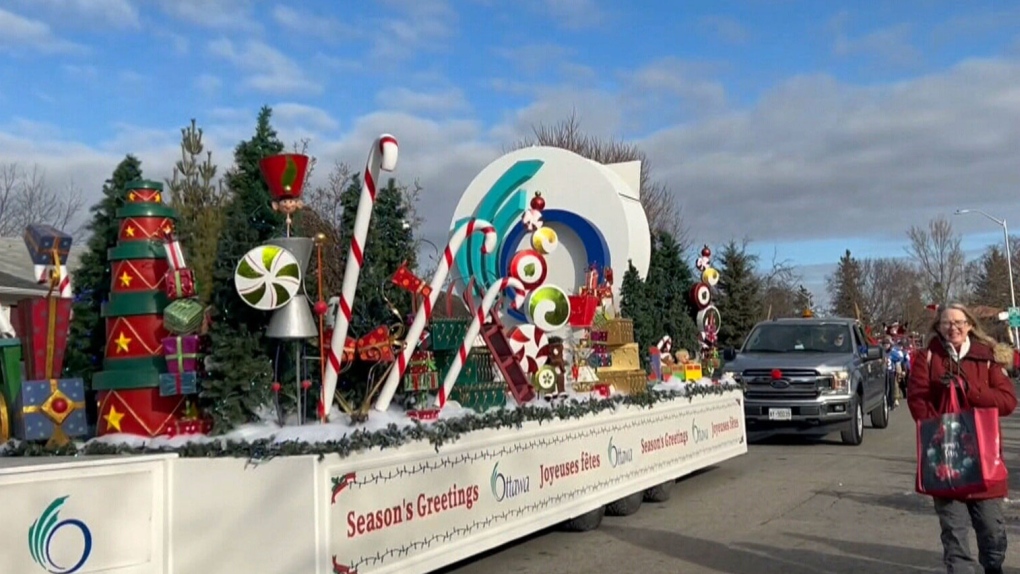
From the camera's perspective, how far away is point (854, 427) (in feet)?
51.9

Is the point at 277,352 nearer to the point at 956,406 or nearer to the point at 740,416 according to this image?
the point at 956,406

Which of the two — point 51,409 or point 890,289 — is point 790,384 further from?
point 890,289

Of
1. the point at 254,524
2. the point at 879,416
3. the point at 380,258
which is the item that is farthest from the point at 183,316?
the point at 879,416

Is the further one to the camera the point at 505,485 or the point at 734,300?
the point at 734,300

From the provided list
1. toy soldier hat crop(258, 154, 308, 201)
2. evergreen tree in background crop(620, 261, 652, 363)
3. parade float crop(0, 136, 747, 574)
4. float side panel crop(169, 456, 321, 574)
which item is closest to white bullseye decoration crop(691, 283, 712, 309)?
evergreen tree in background crop(620, 261, 652, 363)

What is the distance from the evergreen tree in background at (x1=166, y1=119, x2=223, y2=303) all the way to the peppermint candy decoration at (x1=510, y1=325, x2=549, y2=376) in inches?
106

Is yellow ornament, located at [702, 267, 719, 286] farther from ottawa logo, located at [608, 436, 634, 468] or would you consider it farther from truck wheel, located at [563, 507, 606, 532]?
truck wheel, located at [563, 507, 606, 532]

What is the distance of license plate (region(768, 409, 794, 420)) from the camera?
15656 mm

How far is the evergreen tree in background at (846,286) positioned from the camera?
191 feet

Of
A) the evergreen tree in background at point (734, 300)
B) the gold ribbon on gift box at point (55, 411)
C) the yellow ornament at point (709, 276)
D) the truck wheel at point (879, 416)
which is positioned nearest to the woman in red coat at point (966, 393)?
the gold ribbon on gift box at point (55, 411)

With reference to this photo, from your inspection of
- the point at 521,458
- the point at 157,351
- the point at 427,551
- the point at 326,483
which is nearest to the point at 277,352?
the point at 157,351

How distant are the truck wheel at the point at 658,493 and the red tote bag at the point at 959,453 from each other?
4.80 metres

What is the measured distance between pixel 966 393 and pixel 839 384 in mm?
10004

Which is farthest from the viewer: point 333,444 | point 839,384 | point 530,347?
point 839,384
